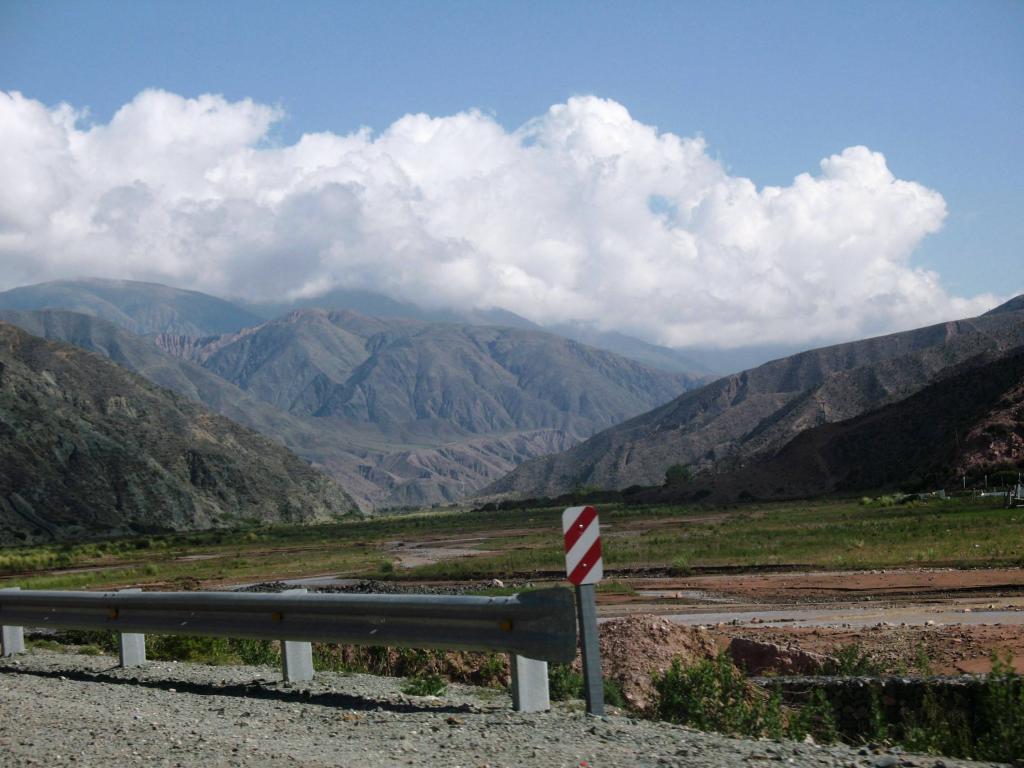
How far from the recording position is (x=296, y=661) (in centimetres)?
1095

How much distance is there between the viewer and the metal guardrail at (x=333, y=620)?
8930 mm

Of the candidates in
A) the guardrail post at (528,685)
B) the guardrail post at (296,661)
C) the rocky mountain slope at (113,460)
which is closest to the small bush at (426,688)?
the guardrail post at (296,661)

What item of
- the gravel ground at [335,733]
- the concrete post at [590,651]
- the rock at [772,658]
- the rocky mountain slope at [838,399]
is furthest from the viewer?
the rocky mountain slope at [838,399]

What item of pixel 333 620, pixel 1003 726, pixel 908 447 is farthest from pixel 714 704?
pixel 908 447

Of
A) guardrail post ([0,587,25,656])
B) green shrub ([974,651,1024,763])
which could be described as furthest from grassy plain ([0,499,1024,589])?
guardrail post ([0,587,25,656])

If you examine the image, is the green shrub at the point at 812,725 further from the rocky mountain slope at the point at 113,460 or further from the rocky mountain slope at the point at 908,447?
the rocky mountain slope at the point at 113,460

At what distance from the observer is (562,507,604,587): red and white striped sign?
8.93m

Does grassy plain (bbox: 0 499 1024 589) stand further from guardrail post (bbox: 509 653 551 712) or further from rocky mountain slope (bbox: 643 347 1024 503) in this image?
guardrail post (bbox: 509 653 551 712)

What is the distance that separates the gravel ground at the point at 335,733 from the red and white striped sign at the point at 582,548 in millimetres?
1119

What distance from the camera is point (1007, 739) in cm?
833

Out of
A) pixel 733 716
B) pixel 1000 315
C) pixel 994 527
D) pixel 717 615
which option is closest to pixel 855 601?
pixel 717 615

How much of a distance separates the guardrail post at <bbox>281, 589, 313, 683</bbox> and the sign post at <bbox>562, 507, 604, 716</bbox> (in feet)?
10.7

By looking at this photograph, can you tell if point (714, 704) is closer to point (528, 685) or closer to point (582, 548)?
point (528, 685)

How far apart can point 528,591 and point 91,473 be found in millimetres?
107322
